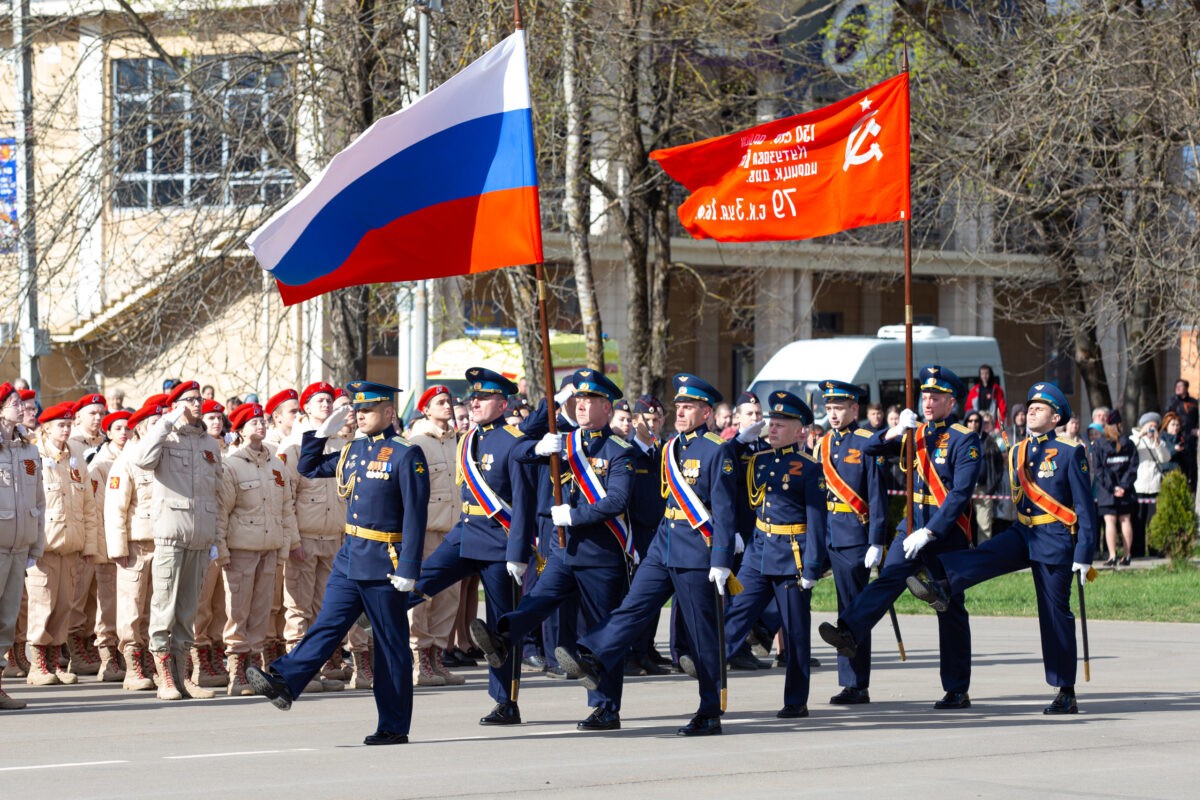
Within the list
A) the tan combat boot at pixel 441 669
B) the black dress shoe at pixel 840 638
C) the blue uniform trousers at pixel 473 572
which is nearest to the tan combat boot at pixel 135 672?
the tan combat boot at pixel 441 669

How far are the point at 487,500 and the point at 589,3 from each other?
1085 centimetres

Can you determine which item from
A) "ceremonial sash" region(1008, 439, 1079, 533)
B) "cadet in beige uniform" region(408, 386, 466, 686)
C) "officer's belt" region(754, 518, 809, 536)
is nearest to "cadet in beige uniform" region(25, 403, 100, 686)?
"cadet in beige uniform" region(408, 386, 466, 686)

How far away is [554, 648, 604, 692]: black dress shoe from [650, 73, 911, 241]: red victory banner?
366cm

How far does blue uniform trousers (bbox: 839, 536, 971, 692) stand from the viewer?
1124cm

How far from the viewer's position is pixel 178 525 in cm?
1202

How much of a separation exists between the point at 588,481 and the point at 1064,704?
3.09 meters

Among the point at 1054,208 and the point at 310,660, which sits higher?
the point at 1054,208

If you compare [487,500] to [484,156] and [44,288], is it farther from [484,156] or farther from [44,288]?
[44,288]

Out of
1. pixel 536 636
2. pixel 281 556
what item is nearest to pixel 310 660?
pixel 281 556

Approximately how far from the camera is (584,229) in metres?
21.9

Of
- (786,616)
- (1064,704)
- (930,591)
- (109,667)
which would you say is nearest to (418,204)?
(786,616)

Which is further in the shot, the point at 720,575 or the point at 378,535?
the point at 378,535

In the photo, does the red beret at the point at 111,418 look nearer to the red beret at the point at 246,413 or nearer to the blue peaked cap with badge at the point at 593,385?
the red beret at the point at 246,413

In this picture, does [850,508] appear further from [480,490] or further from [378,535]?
[378,535]
